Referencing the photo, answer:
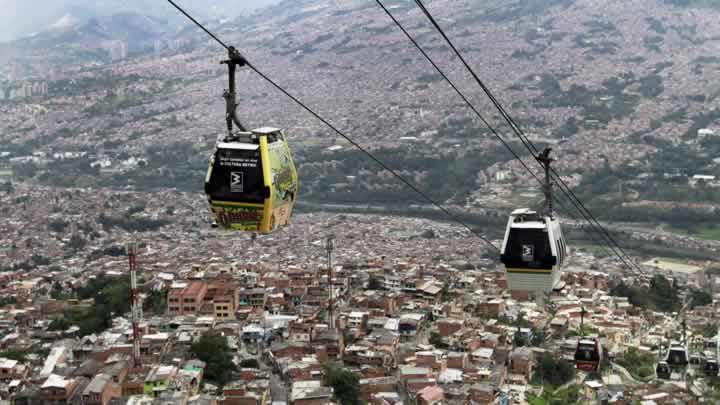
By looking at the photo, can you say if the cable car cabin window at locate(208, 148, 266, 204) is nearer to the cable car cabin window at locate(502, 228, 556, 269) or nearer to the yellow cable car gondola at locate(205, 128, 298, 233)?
the yellow cable car gondola at locate(205, 128, 298, 233)

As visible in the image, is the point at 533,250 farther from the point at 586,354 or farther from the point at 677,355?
the point at 677,355

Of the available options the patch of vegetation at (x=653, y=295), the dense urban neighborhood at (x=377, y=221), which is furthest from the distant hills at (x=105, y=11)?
the patch of vegetation at (x=653, y=295)

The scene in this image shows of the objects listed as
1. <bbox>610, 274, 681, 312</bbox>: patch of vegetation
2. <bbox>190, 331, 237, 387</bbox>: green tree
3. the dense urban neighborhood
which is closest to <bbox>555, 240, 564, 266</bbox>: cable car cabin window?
the dense urban neighborhood

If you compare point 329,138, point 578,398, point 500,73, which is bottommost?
point 578,398

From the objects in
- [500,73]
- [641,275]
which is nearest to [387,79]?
[500,73]

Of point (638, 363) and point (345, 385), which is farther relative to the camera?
point (638, 363)

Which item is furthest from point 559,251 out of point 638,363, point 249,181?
point 638,363

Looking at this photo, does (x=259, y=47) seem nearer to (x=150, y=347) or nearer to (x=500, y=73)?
(x=500, y=73)
